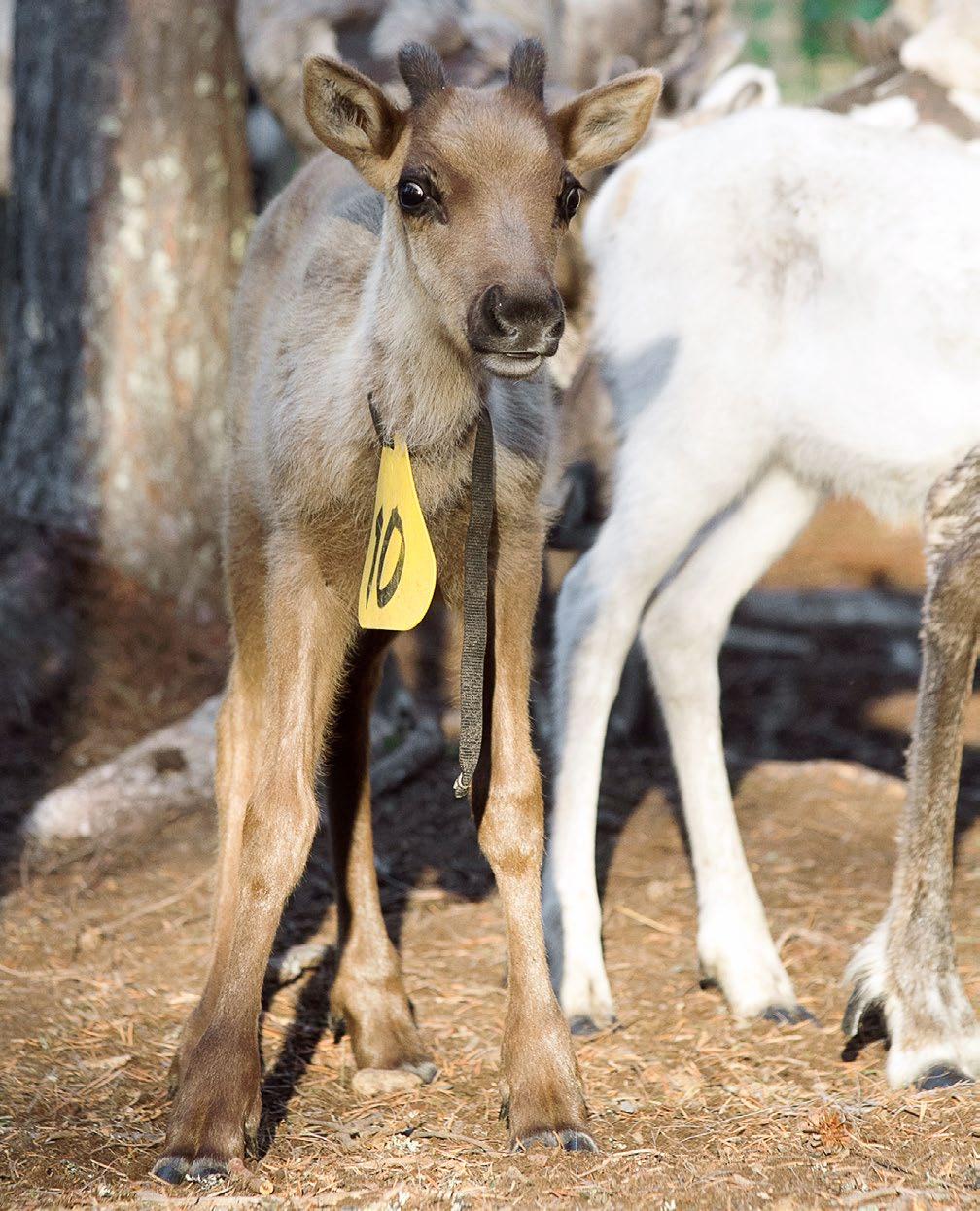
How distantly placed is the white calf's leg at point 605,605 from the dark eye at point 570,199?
1623 mm

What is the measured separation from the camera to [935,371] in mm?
4957

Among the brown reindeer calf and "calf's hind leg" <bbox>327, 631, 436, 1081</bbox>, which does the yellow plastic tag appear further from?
"calf's hind leg" <bbox>327, 631, 436, 1081</bbox>

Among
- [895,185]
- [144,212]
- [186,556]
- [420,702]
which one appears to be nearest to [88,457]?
[186,556]

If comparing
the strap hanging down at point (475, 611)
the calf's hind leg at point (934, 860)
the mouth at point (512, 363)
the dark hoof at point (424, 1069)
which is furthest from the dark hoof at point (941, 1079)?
the mouth at point (512, 363)

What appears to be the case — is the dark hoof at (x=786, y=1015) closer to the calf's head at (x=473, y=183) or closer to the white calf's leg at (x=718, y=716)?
the white calf's leg at (x=718, y=716)

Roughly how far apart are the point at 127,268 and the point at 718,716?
130 inches

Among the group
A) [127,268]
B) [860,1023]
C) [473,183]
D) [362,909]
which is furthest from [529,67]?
[127,268]

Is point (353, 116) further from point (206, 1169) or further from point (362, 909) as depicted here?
point (206, 1169)

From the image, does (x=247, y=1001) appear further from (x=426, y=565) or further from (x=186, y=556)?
(x=186, y=556)

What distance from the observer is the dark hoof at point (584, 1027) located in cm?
449

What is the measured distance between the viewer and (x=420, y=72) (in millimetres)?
3488

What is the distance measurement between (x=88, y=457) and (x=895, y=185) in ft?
11.8

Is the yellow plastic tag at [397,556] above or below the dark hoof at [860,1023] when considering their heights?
above

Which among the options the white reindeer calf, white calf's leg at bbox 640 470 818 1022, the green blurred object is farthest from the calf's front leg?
the green blurred object
